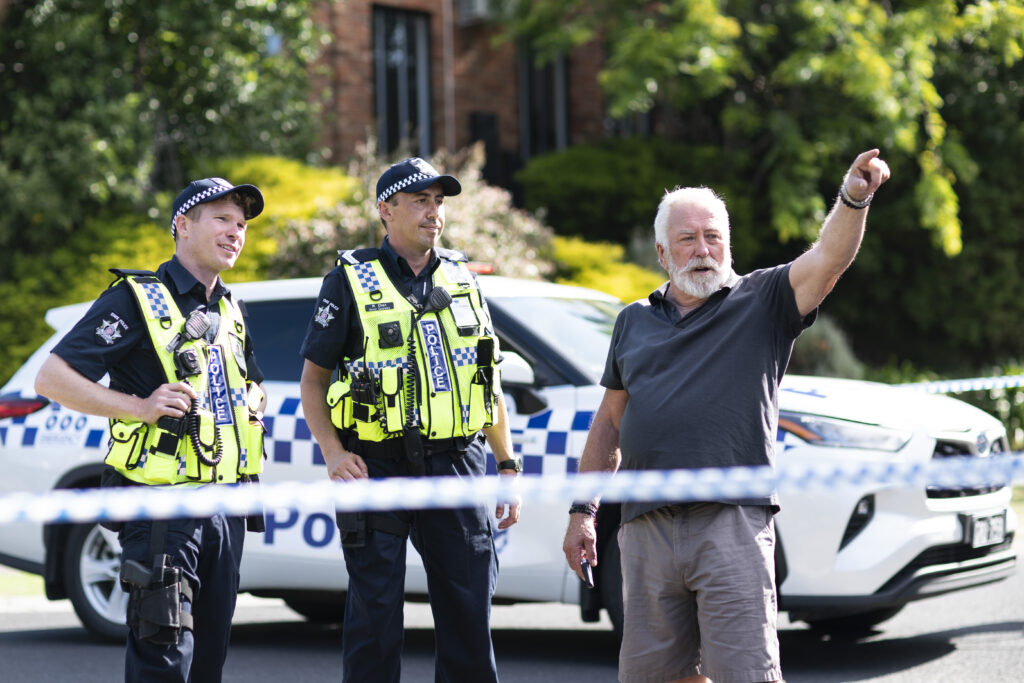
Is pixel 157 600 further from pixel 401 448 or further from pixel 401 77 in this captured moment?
pixel 401 77

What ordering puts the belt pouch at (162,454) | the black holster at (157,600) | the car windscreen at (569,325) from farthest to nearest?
the car windscreen at (569,325), the belt pouch at (162,454), the black holster at (157,600)

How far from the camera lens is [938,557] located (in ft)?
18.6

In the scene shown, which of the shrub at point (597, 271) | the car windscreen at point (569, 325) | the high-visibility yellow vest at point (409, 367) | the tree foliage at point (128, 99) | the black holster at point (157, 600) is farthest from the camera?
the shrub at point (597, 271)

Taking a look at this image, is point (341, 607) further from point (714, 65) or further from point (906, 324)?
point (906, 324)

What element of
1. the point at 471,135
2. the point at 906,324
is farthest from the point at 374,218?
the point at 906,324

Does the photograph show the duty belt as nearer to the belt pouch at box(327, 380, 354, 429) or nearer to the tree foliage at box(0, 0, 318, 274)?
the belt pouch at box(327, 380, 354, 429)

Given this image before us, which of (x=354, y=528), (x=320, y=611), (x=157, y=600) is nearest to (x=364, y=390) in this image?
(x=354, y=528)

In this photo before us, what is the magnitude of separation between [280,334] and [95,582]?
5.14 feet

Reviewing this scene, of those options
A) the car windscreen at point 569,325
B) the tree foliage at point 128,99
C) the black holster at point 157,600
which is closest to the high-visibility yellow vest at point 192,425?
the black holster at point 157,600

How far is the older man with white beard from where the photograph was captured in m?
3.59

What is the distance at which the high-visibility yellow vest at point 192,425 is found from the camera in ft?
13.1

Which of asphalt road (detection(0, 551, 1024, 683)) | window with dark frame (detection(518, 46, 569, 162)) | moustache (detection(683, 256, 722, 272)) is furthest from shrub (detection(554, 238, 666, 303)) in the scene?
moustache (detection(683, 256, 722, 272))

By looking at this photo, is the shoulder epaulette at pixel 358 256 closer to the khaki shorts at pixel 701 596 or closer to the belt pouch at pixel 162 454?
the belt pouch at pixel 162 454

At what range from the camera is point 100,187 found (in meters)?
12.2
